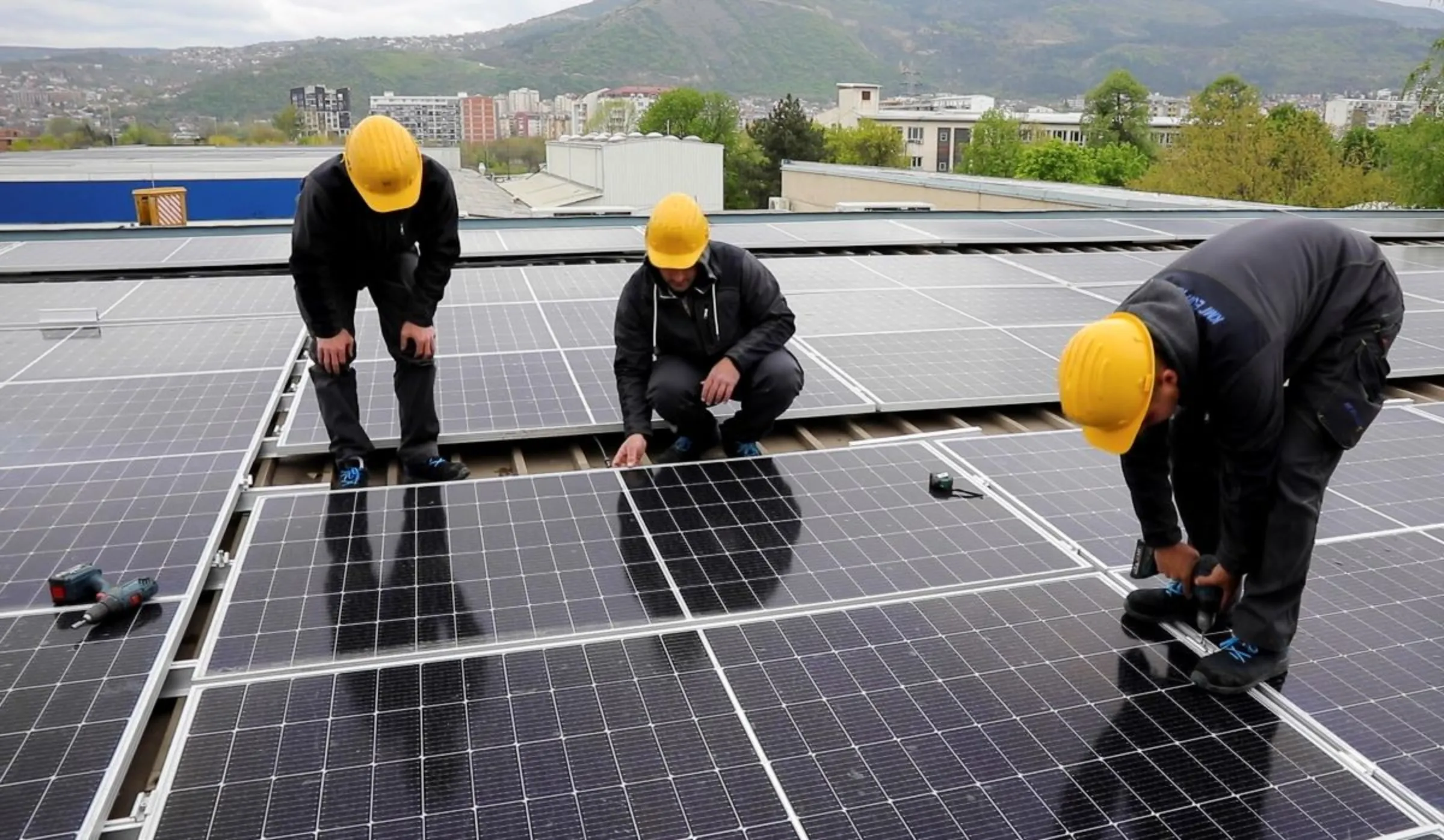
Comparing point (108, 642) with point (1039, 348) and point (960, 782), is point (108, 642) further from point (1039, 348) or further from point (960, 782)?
point (1039, 348)

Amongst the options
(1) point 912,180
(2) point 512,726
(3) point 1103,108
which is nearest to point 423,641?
(2) point 512,726

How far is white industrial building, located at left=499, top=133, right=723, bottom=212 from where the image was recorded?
42.9 meters

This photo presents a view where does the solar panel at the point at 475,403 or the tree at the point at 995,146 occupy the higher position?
the tree at the point at 995,146

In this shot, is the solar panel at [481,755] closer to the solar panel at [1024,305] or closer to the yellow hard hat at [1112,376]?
the yellow hard hat at [1112,376]

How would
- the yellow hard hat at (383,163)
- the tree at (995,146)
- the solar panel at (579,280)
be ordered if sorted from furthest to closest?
1. the tree at (995,146)
2. the solar panel at (579,280)
3. the yellow hard hat at (383,163)

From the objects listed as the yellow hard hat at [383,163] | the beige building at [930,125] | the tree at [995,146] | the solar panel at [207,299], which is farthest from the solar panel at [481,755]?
the beige building at [930,125]

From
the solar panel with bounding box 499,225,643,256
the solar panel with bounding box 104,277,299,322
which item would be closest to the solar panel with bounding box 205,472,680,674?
the solar panel with bounding box 104,277,299,322

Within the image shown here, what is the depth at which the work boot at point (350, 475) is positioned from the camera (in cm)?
529

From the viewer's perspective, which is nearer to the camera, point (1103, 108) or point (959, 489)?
point (959, 489)

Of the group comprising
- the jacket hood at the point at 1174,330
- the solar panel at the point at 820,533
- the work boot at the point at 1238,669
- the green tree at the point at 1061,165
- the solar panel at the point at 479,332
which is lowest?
the work boot at the point at 1238,669

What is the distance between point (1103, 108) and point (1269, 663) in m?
87.6

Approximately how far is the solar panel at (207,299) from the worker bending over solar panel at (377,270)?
262 cm

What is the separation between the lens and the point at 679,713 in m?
3.24

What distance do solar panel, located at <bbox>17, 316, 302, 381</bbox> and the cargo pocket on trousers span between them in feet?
21.2
